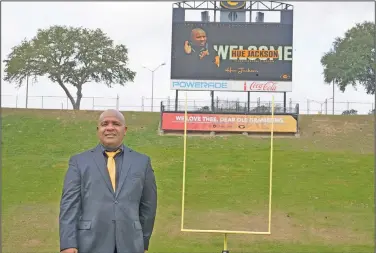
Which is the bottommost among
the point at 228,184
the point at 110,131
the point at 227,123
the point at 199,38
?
the point at 228,184

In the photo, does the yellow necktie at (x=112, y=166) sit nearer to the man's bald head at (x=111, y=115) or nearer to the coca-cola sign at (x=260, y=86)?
the man's bald head at (x=111, y=115)

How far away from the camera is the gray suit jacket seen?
413 cm

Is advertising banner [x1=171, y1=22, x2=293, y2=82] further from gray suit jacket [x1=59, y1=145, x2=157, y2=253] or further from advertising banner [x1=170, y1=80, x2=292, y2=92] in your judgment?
gray suit jacket [x1=59, y1=145, x2=157, y2=253]

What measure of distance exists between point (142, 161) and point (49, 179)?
1501cm

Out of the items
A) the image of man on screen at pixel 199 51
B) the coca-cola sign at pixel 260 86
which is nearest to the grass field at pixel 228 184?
the coca-cola sign at pixel 260 86

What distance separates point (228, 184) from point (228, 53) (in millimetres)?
9946

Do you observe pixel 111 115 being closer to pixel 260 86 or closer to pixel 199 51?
pixel 199 51

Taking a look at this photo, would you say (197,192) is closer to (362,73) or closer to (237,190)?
(237,190)

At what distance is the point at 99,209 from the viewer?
4.14 metres

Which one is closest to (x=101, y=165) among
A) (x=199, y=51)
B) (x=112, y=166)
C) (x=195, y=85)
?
(x=112, y=166)

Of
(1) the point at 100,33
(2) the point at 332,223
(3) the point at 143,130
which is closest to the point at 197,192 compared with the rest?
(2) the point at 332,223

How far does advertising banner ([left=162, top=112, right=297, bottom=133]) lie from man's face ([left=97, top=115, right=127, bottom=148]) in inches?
Answer: 854

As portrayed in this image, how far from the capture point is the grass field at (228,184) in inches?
543

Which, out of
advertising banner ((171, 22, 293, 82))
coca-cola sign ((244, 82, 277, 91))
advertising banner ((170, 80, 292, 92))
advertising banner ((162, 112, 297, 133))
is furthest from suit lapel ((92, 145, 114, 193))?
coca-cola sign ((244, 82, 277, 91))
